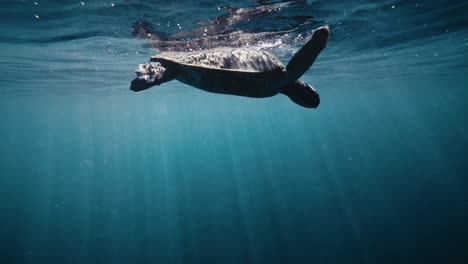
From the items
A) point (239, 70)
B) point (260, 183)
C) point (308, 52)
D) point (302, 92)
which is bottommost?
point (260, 183)

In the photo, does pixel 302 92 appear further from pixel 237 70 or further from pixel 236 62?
pixel 237 70

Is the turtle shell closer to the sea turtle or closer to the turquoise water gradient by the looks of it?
the sea turtle

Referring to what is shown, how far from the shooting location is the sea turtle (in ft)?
11.5

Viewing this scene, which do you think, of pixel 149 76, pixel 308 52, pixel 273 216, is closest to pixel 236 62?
pixel 308 52

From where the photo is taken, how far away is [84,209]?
31484 millimetres

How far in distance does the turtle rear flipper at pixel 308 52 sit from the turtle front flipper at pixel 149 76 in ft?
7.34

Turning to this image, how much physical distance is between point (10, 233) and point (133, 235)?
606 inches

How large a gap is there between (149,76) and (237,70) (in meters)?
1.56

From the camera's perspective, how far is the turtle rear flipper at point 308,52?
10.6ft

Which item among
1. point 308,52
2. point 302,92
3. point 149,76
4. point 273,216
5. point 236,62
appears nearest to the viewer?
point 308,52

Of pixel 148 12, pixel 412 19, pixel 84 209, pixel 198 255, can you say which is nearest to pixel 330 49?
A: pixel 412 19

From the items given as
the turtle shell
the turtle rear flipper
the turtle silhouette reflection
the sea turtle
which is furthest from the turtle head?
the turtle shell

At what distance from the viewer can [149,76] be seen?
12.8 ft

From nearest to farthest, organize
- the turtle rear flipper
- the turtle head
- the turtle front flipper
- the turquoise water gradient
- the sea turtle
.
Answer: the turtle rear flipper, the sea turtle, the turtle front flipper, the turtle head, the turquoise water gradient
